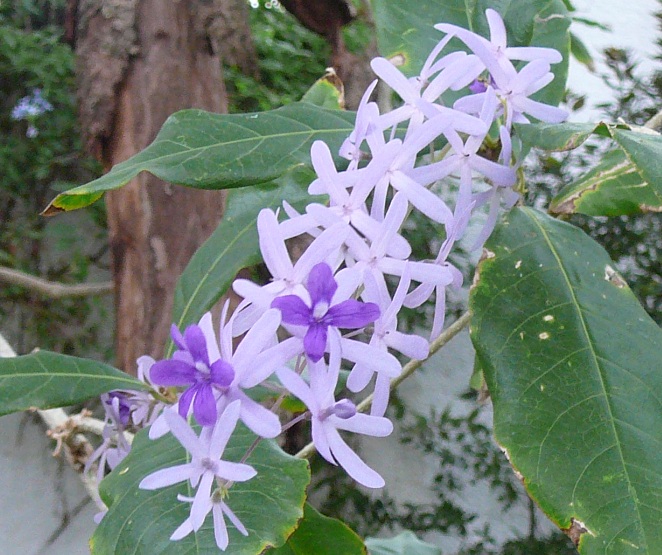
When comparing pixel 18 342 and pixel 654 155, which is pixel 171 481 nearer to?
pixel 654 155

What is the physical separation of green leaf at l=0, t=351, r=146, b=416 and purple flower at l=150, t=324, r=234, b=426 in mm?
268

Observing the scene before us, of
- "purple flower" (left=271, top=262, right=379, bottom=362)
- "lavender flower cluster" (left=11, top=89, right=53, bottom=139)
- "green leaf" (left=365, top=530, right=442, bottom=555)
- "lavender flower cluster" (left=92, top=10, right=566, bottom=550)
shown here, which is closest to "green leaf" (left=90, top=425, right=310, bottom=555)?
"lavender flower cluster" (left=92, top=10, right=566, bottom=550)

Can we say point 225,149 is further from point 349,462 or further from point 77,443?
point 77,443

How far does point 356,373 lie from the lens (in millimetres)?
299

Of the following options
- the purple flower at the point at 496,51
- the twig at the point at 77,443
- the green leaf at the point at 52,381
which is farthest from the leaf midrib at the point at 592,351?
the twig at the point at 77,443

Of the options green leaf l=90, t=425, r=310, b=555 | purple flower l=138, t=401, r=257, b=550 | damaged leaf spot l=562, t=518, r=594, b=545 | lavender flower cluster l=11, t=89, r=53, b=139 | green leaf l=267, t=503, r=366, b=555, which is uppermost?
purple flower l=138, t=401, r=257, b=550

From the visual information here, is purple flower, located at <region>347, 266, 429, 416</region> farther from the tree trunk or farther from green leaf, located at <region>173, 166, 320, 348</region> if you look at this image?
the tree trunk

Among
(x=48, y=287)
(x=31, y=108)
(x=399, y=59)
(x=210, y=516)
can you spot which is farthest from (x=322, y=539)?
(x=31, y=108)

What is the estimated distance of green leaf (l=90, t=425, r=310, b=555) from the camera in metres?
0.35

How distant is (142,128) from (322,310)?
1.18 m

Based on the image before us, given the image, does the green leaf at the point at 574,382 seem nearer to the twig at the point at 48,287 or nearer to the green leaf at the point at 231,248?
the green leaf at the point at 231,248

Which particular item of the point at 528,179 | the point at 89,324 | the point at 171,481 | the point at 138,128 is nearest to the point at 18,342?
the point at 89,324

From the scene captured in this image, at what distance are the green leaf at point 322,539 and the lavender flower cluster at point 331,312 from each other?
0.20 m

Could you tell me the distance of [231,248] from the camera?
545mm
